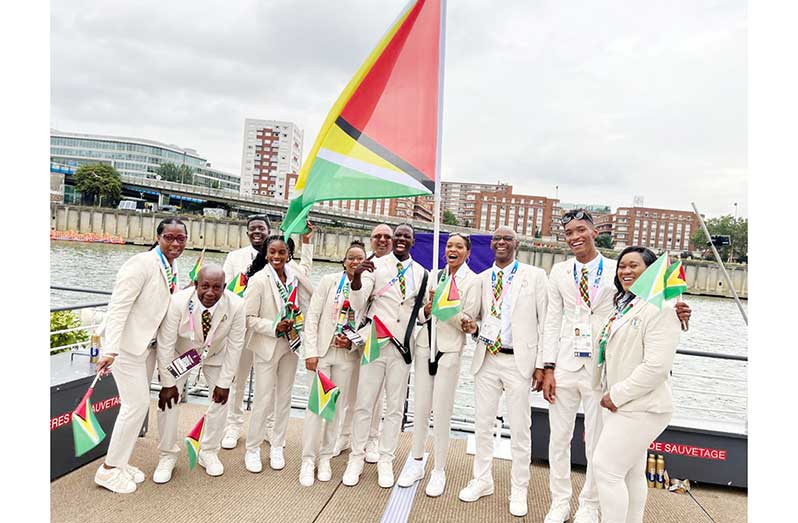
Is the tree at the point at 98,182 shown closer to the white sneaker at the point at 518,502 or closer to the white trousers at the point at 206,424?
the white trousers at the point at 206,424

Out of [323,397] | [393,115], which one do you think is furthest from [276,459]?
Answer: [393,115]

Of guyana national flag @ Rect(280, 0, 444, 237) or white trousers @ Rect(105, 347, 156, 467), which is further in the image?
guyana national flag @ Rect(280, 0, 444, 237)

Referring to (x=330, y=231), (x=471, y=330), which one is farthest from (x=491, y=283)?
(x=330, y=231)

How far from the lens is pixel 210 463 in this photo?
3.76 m

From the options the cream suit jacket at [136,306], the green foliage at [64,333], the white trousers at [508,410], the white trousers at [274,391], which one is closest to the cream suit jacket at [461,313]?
the white trousers at [508,410]

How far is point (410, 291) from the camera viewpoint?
3.75 metres

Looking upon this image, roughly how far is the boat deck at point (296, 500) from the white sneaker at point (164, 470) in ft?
0.18

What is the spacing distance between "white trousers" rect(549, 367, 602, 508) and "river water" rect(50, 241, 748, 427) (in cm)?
109

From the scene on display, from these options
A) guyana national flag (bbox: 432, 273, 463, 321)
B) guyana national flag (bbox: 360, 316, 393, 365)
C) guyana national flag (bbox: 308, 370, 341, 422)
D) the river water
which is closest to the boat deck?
guyana national flag (bbox: 308, 370, 341, 422)

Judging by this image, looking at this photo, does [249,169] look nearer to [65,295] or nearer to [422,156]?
[65,295]

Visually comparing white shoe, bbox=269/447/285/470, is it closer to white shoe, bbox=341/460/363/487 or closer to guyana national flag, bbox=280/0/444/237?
white shoe, bbox=341/460/363/487

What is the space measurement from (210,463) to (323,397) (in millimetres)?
948

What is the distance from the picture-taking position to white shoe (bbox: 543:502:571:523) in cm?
324

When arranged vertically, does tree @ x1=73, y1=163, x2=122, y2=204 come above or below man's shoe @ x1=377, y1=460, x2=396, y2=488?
above
